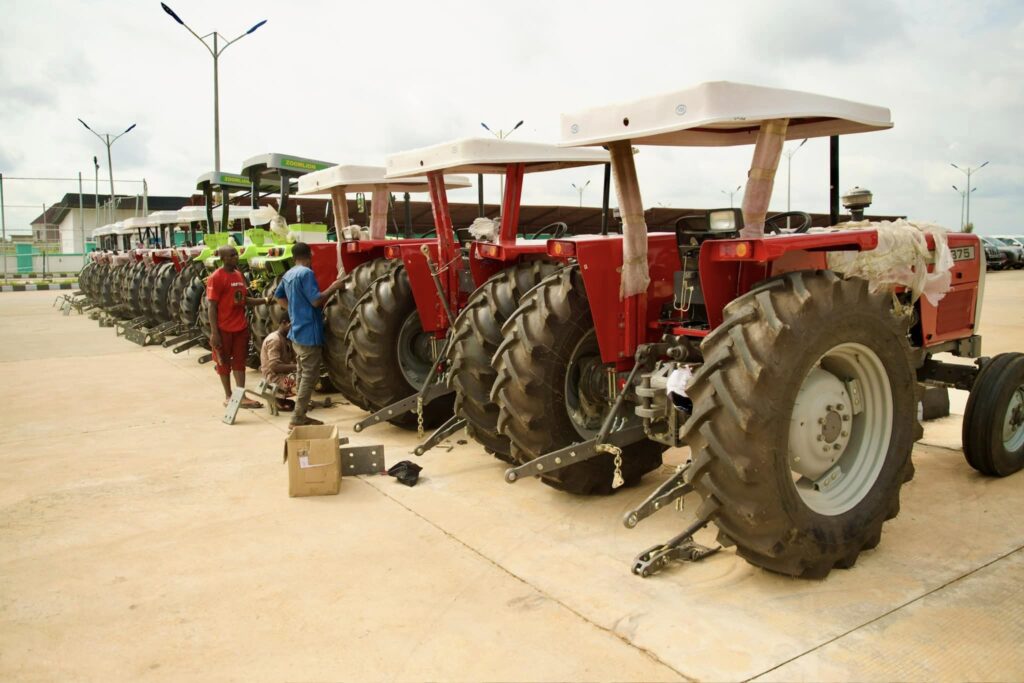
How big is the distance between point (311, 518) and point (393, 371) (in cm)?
212

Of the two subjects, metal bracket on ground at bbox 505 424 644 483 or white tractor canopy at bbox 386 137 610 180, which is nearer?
metal bracket on ground at bbox 505 424 644 483

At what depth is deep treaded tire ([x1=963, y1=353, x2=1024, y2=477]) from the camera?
4.84 meters

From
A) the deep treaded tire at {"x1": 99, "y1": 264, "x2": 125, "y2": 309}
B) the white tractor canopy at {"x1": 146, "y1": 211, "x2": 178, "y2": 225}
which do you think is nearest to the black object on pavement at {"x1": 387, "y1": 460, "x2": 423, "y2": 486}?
the deep treaded tire at {"x1": 99, "y1": 264, "x2": 125, "y2": 309}

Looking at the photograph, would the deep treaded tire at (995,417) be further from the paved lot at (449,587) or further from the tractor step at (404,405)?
the tractor step at (404,405)

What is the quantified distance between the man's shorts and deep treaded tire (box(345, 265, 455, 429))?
183cm

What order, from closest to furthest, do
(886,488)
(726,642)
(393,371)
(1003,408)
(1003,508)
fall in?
(726,642) → (886,488) → (1003,508) → (1003,408) → (393,371)

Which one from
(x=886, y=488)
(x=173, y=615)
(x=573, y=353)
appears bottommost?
(x=173, y=615)

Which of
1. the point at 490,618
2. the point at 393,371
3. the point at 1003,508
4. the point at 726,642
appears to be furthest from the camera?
the point at 393,371

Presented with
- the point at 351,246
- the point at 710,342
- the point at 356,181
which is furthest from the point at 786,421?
the point at 356,181

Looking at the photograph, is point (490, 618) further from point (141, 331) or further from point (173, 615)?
point (141, 331)

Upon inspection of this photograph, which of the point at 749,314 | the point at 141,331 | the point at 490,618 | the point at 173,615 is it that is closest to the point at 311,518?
the point at 173,615

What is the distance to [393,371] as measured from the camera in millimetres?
6680

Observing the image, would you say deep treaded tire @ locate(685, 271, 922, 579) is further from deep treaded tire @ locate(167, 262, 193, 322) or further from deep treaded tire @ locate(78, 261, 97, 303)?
deep treaded tire @ locate(78, 261, 97, 303)

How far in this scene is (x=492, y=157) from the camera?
567cm
